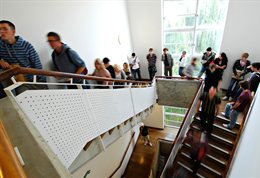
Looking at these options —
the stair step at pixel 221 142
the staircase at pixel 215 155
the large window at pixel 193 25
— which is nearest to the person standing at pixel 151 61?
the large window at pixel 193 25

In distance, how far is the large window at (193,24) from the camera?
5.89m

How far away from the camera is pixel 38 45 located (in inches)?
115

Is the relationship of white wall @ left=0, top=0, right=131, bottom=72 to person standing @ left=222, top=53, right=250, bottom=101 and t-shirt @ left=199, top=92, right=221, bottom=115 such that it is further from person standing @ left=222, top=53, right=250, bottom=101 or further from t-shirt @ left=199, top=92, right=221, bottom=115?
person standing @ left=222, top=53, right=250, bottom=101

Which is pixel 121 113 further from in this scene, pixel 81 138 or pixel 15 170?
pixel 15 170

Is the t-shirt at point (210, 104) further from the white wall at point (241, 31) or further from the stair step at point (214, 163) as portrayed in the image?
the white wall at point (241, 31)

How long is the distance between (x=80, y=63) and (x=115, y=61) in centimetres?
345

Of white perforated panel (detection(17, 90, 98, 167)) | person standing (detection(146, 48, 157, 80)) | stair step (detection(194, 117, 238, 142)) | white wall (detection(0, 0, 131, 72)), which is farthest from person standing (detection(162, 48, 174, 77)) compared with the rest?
white perforated panel (detection(17, 90, 98, 167))

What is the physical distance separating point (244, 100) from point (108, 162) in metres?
3.78

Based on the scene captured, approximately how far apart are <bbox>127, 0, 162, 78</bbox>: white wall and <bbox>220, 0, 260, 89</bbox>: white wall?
104 inches

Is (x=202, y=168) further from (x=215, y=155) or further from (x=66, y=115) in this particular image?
(x=66, y=115)

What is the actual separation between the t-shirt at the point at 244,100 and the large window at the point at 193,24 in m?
3.69

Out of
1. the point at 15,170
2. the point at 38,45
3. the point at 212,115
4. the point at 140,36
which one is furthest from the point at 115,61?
the point at 15,170

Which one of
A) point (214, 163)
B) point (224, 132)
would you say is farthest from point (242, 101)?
point (214, 163)

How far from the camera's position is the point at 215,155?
3.97 meters
